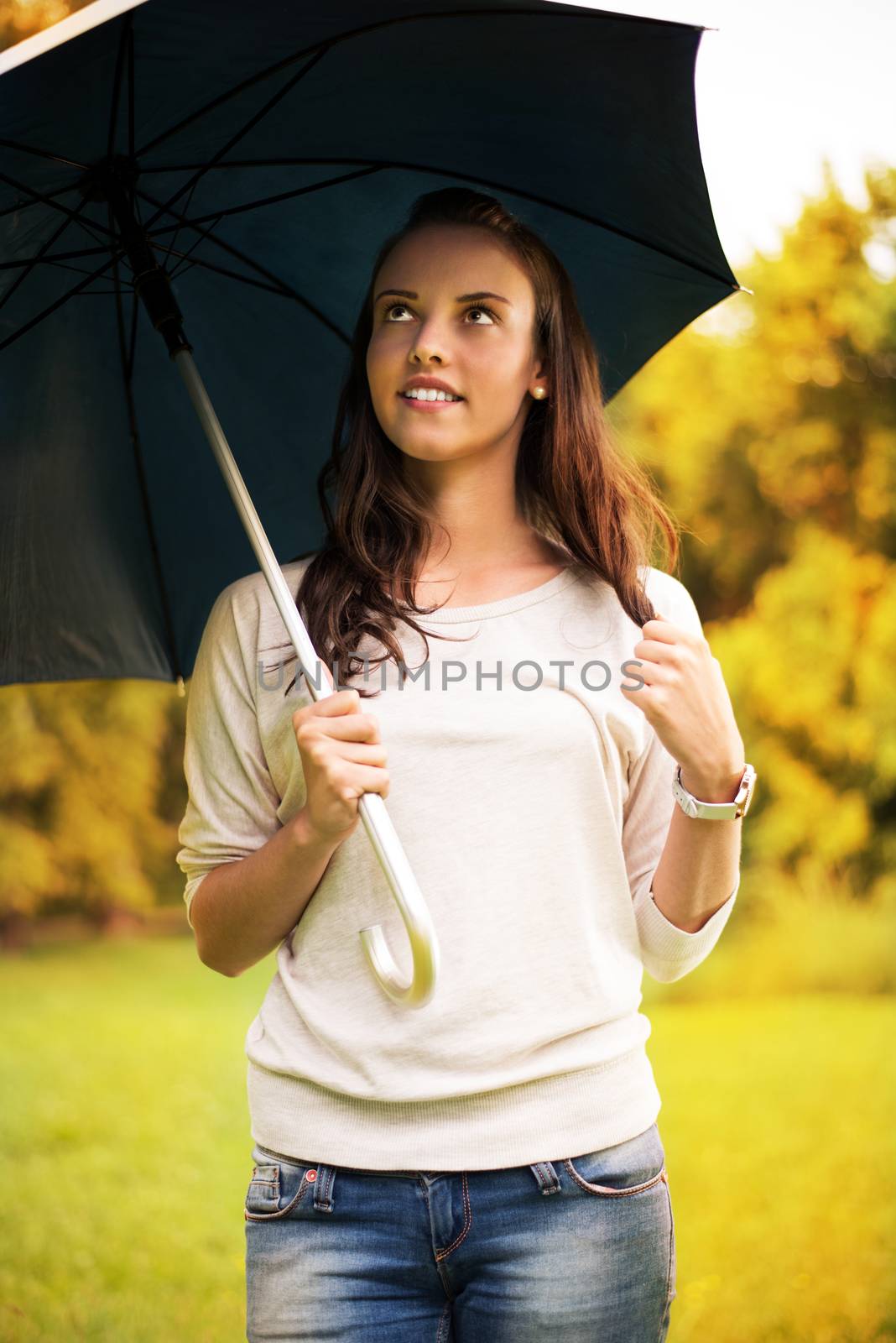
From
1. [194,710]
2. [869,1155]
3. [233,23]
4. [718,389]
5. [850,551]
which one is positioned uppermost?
[718,389]

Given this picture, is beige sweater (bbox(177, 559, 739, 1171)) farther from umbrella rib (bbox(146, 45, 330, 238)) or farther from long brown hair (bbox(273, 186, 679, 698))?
umbrella rib (bbox(146, 45, 330, 238))

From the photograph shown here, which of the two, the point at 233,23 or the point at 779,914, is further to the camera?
the point at 779,914

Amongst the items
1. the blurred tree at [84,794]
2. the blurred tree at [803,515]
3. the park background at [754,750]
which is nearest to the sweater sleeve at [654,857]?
the park background at [754,750]

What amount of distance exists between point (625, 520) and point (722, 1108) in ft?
13.6

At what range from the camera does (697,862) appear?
59.1 inches

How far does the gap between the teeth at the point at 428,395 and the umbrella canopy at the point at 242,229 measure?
34 centimetres

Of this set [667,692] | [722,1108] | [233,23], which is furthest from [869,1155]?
[233,23]

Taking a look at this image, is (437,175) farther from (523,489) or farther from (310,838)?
(310,838)

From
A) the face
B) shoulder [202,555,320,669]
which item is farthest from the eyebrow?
shoulder [202,555,320,669]

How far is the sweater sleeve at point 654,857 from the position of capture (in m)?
1.55

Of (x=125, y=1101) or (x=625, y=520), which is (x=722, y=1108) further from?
(x=625, y=520)

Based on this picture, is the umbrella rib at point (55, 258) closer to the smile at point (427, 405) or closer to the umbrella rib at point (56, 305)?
the umbrella rib at point (56, 305)

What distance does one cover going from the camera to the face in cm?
155

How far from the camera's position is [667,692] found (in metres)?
1.39
